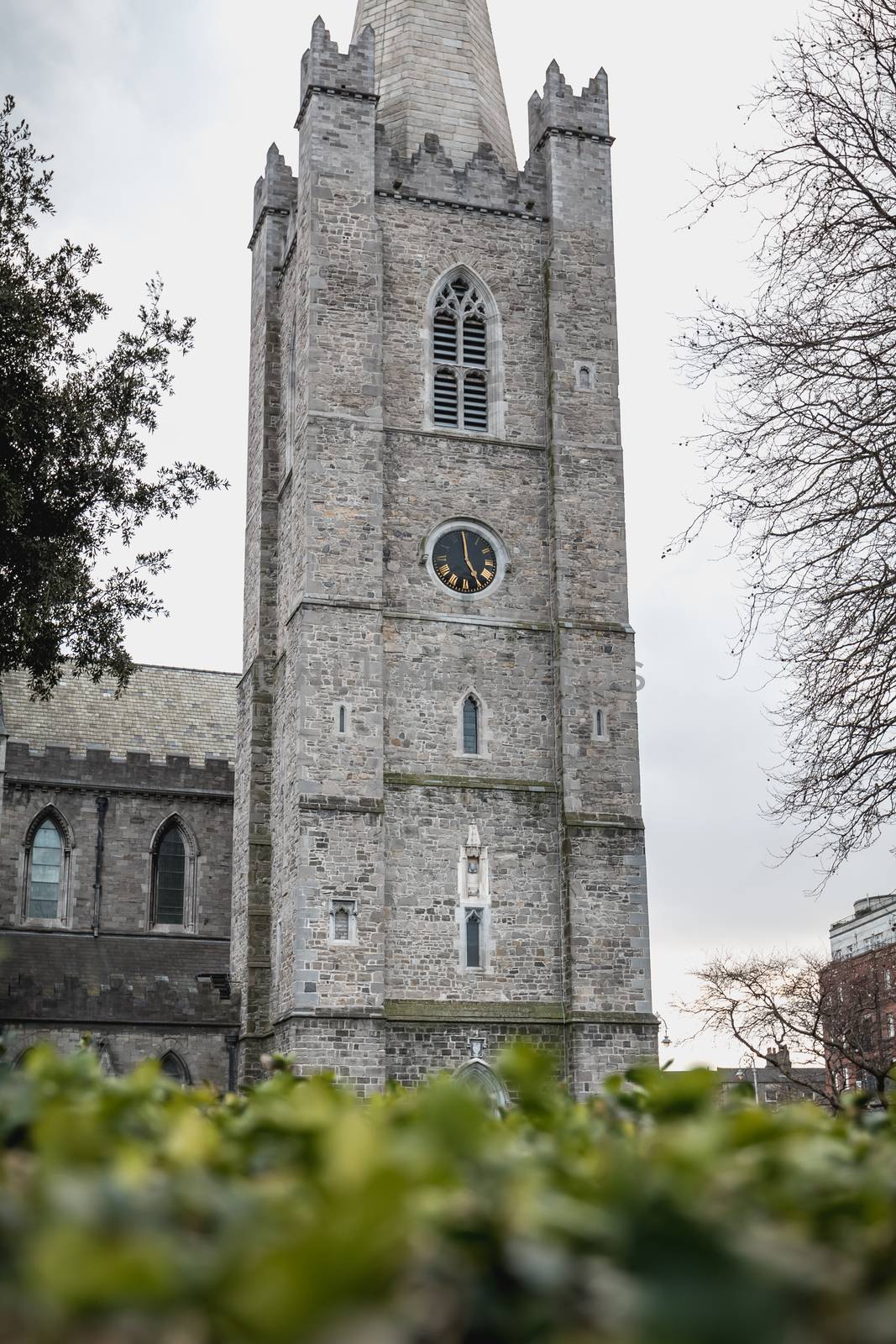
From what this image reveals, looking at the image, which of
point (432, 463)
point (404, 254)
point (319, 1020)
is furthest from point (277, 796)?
point (404, 254)

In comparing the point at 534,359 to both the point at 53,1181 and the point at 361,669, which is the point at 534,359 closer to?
the point at 361,669

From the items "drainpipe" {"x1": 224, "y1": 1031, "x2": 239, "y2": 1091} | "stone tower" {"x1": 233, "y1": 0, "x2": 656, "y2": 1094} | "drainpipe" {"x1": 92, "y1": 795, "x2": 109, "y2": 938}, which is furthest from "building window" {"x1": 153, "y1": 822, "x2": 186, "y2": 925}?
"drainpipe" {"x1": 224, "y1": 1031, "x2": 239, "y2": 1091}

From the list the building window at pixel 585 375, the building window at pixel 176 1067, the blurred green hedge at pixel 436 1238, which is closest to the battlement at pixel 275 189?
the building window at pixel 585 375

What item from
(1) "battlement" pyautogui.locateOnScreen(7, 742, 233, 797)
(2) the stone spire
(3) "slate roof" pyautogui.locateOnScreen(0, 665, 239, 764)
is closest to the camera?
(2) the stone spire

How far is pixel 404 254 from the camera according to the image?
91.9 ft

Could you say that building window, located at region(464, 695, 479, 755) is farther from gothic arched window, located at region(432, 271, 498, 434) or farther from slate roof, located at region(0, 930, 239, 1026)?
slate roof, located at region(0, 930, 239, 1026)

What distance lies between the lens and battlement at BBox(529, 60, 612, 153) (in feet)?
96.2

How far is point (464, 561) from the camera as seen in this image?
26969mm

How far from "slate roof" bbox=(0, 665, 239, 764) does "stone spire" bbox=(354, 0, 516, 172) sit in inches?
539

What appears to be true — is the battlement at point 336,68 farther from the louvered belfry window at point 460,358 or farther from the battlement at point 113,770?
the battlement at point 113,770

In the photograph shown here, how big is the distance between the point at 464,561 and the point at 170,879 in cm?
1049

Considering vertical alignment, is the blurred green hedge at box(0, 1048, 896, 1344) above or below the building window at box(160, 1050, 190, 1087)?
above

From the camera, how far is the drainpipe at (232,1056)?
2647cm

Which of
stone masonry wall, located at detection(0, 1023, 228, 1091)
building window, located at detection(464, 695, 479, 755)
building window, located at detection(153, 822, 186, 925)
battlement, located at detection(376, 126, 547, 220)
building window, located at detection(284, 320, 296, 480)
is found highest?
battlement, located at detection(376, 126, 547, 220)
